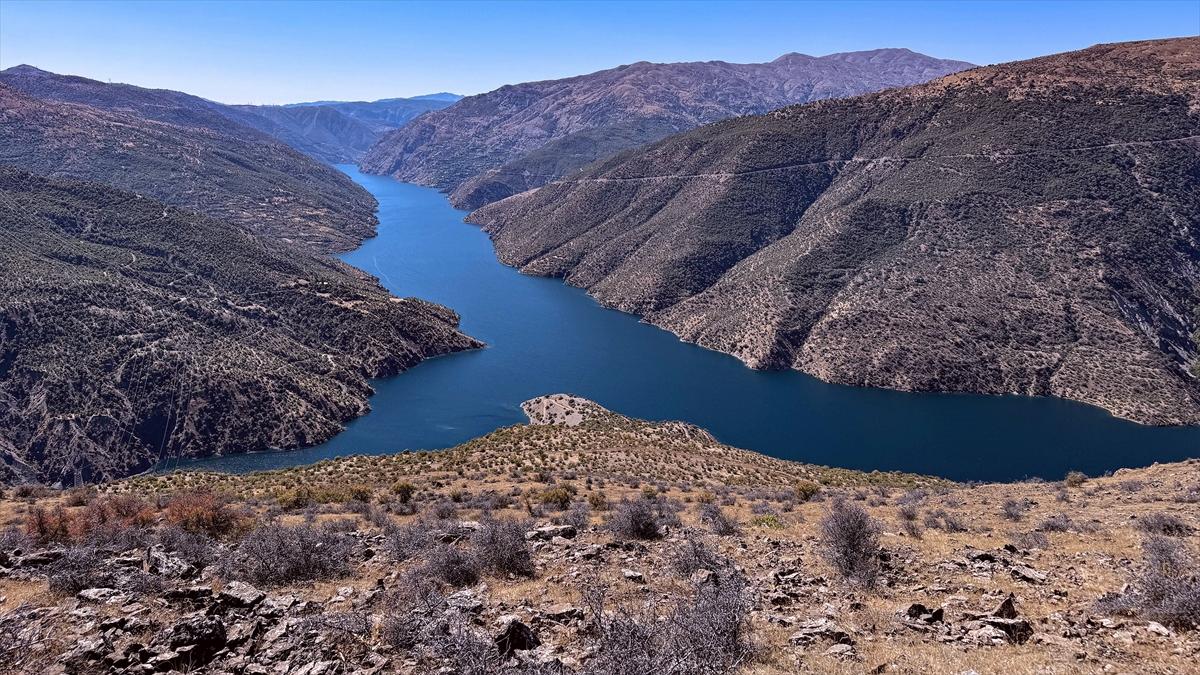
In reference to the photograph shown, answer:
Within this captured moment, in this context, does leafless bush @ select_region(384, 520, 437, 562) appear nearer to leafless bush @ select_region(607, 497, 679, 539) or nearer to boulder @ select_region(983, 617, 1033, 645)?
leafless bush @ select_region(607, 497, 679, 539)

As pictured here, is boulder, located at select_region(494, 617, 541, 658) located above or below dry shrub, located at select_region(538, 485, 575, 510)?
above

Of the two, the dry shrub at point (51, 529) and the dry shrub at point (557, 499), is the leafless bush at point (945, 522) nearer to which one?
the dry shrub at point (557, 499)

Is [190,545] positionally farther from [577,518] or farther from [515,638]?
[577,518]

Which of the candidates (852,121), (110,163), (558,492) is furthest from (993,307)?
(110,163)

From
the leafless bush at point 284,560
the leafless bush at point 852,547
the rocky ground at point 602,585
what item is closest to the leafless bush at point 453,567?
the rocky ground at point 602,585

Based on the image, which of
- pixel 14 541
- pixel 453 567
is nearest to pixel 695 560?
pixel 453 567

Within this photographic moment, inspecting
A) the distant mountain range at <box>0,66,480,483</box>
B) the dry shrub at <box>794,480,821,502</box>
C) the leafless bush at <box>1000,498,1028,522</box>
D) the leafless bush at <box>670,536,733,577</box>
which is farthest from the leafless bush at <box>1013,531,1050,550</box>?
the distant mountain range at <box>0,66,480,483</box>
